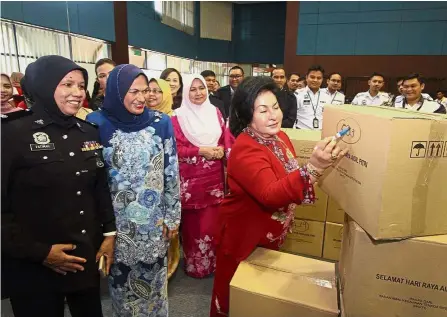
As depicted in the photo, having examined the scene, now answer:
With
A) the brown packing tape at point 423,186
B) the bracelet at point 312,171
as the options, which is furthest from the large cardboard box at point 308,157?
the brown packing tape at point 423,186

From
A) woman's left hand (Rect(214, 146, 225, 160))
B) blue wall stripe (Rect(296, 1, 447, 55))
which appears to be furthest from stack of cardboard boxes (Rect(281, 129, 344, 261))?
blue wall stripe (Rect(296, 1, 447, 55))

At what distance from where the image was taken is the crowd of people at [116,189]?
3.32ft

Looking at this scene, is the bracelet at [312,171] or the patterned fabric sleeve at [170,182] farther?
the patterned fabric sleeve at [170,182]

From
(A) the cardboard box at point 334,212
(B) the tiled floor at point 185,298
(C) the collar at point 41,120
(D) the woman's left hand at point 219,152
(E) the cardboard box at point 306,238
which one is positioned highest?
(C) the collar at point 41,120

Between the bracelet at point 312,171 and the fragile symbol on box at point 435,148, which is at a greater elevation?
the fragile symbol on box at point 435,148

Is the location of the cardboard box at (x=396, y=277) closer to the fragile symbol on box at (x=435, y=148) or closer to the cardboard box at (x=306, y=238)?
the fragile symbol on box at (x=435, y=148)

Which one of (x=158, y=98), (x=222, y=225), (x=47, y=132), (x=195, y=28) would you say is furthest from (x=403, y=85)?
(x=195, y=28)

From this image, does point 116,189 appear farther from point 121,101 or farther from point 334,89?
point 334,89

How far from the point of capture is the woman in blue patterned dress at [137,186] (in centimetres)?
126

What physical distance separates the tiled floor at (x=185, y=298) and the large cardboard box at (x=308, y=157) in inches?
34.5

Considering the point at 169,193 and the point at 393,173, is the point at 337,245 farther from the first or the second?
the point at 393,173

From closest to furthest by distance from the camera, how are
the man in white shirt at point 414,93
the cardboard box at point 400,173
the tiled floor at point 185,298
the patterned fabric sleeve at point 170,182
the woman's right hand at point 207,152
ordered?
the cardboard box at point 400,173 → the patterned fabric sleeve at point 170,182 → the tiled floor at point 185,298 → the woman's right hand at point 207,152 → the man in white shirt at point 414,93

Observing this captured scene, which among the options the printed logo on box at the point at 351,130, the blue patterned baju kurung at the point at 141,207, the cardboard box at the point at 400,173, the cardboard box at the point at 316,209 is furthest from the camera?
the cardboard box at the point at 316,209

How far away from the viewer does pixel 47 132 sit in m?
1.06
